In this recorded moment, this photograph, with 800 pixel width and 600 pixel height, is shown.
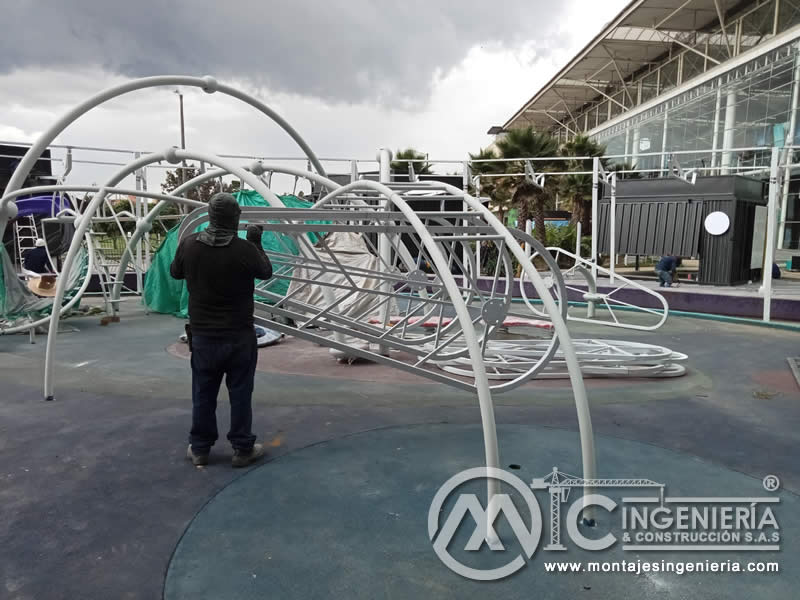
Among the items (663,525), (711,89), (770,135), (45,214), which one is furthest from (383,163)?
(711,89)

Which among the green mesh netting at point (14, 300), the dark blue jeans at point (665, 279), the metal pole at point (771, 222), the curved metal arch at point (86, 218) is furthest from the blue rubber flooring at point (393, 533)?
the dark blue jeans at point (665, 279)

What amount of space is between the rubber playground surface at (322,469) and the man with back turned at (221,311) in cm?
37

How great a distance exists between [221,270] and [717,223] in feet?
48.1

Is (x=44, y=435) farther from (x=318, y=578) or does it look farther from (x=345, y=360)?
(x=345, y=360)

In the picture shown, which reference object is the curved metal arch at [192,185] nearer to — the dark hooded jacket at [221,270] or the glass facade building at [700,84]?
the dark hooded jacket at [221,270]

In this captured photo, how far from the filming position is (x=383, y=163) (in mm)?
8680

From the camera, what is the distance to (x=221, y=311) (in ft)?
12.1

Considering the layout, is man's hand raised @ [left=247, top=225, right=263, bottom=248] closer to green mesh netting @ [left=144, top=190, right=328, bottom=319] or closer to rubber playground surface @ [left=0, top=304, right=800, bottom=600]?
rubber playground surface @ [left=0, top=304, right=800, bottom=600]

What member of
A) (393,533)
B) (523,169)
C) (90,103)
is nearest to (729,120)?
(523,169)

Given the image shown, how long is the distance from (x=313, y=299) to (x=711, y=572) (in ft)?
26.5

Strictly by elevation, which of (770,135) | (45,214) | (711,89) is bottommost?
(45,214)

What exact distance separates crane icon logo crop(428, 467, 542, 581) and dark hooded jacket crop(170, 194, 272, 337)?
177cm

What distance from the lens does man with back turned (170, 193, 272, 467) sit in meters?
3.63

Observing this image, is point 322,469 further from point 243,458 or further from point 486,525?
point 486,525
